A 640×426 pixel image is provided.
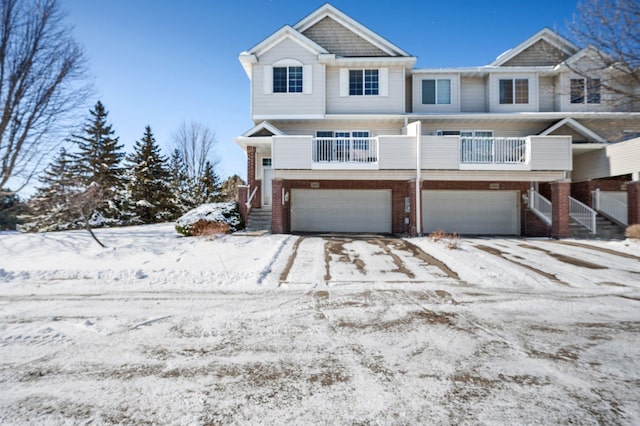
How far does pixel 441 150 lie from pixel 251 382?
12.7m

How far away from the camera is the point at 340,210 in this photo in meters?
16.1

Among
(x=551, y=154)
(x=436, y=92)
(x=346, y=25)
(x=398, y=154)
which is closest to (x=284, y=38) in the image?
(x=346, y=25)

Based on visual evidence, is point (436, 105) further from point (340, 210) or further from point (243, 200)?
point (243, 200)

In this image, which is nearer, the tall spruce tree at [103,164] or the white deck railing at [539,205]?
the white deck railing at [539,205]

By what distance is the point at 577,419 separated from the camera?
2523mm

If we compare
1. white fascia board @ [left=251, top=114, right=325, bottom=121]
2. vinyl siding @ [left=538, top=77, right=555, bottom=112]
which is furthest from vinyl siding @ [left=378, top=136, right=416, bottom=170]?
vinyl siding @ [left=538, top=77, right=555, bottom=112]

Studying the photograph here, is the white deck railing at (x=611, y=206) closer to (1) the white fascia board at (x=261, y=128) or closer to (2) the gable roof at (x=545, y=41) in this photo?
(2) the gable roof at (x=545, y=41)

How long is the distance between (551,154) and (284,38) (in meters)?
13.6

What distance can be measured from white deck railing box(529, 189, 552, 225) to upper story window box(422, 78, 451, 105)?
21.2 feet

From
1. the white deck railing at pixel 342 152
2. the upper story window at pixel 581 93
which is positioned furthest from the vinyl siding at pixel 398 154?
the upper story window at pixel 581 93

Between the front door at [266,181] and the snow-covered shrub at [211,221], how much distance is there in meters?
2.32

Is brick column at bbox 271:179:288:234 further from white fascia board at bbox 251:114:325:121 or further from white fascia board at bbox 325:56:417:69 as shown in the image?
white fascia board at bbox 325:56:417:69

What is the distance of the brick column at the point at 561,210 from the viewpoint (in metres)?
13.3

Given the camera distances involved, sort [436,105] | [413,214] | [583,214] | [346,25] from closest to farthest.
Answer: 1. [413,214]
2. [583,214]
3. [436,105]
4. [346,25]
